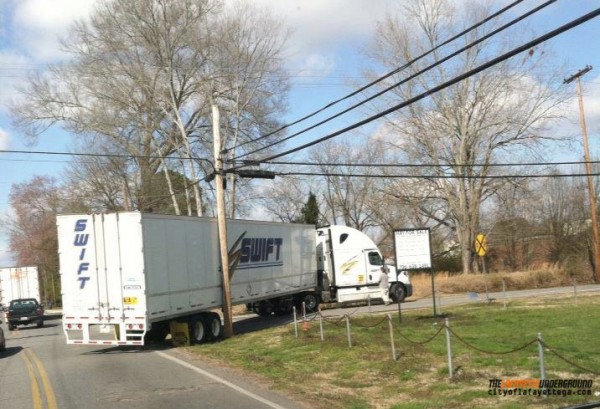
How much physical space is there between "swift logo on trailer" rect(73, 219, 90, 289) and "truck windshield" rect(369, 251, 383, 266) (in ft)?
48.2

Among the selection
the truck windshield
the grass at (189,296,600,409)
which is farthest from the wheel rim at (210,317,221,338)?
the truck windshield

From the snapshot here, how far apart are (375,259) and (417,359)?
16245 millimetres

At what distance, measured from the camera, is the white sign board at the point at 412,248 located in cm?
1895

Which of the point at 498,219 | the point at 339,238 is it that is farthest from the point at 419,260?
the point at 498,219

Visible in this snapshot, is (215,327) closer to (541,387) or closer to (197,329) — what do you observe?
(197,329)

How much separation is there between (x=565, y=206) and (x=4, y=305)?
4614 cm

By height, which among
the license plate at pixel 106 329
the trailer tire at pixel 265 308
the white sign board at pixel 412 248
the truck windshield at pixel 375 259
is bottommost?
the trailer tire at pixel 265 308

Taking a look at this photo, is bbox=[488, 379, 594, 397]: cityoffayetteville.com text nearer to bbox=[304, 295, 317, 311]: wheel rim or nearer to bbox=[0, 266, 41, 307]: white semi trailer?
bbox=[304, 295, 317, 311]: wheel rim

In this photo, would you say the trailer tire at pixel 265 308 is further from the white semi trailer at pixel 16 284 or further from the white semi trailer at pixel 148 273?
the white semi trailer at pixel 16 284

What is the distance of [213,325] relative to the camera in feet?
62.6

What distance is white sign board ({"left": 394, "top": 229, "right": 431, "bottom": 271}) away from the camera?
1895 cm

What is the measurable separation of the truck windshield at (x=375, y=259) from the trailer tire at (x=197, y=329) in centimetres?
1129

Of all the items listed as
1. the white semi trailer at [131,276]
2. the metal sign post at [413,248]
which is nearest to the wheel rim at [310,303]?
the white semi trailer at [131,276]

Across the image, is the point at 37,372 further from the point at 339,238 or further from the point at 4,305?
the point at 4,305
